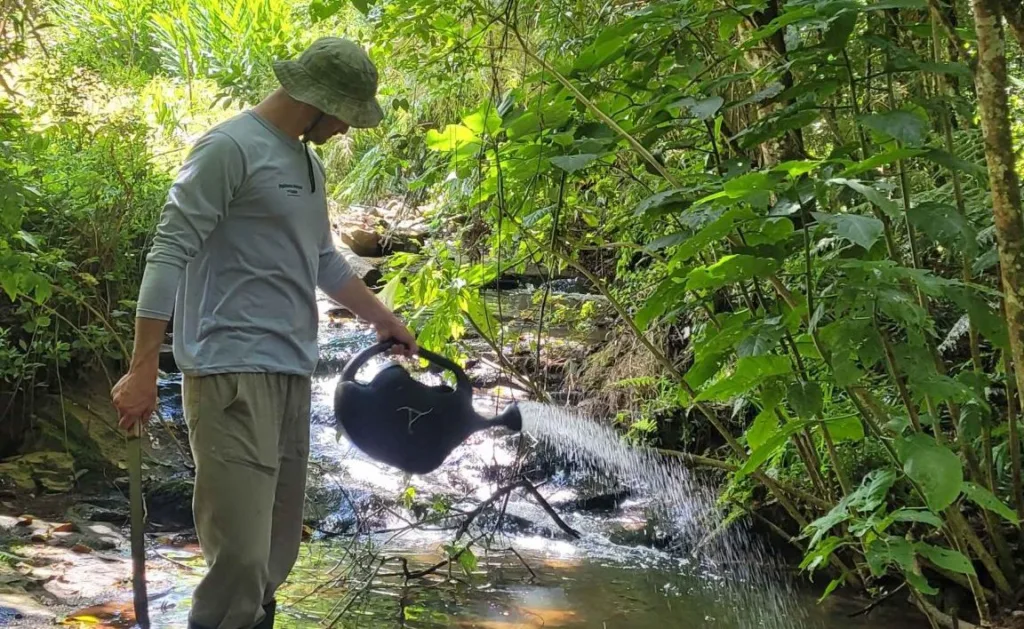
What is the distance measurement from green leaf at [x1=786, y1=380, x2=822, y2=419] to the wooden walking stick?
1294 mm

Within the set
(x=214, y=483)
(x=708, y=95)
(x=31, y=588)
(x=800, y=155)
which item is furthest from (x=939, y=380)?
(x=31, y=588)

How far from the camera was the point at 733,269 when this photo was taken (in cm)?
150

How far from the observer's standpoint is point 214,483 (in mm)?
1713

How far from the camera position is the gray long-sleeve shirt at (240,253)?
167 cm

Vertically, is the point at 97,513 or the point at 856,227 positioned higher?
the point at 856,227

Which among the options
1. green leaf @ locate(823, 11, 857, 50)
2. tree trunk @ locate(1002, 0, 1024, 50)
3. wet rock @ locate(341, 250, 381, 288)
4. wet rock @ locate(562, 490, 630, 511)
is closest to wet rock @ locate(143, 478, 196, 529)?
wet rock @ locate(562, 490, 630, 511)

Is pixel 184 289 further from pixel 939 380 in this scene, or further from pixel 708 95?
pixel 939 380

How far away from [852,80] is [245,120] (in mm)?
1277

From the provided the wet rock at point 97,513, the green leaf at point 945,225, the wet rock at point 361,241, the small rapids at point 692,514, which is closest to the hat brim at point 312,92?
the green leaf at point 945,225

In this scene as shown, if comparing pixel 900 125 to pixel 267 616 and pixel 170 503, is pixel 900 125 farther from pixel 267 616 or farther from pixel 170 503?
pixel 170 503

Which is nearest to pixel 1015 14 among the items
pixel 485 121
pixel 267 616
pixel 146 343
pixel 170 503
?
pixel 485 121

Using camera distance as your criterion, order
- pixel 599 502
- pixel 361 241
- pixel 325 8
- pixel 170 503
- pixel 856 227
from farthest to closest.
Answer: pixel 361 241, pixel 599 502, pixel 170 503, pixel 325 8, pixel 856 227

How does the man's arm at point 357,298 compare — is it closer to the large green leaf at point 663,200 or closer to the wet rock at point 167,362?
the large green leaf at point 663,200

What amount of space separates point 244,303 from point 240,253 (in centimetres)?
11
